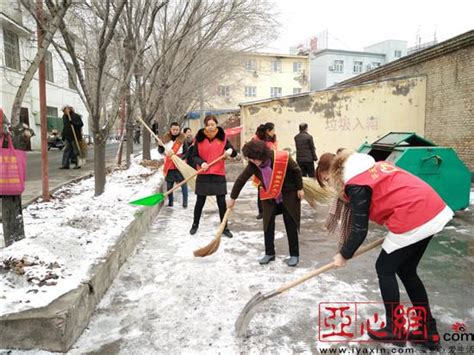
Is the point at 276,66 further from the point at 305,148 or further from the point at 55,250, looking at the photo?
the point at 55,250

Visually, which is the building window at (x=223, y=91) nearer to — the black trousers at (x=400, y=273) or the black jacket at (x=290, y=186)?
the black jacket at (x=290, y=186)

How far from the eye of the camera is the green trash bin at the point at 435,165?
5.18 m

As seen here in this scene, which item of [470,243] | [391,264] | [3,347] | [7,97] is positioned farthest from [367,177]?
[7,97]

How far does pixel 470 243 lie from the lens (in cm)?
448

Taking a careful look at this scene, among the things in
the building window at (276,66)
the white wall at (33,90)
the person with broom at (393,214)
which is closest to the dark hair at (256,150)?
the person with broom at (393,214)

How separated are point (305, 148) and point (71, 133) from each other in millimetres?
5455

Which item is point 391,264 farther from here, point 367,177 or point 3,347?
point 3,347

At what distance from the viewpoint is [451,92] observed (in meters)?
9.52

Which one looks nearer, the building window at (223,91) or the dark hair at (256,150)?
the dark hair at (256,150)

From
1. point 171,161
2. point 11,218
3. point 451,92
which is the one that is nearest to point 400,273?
point 11,218

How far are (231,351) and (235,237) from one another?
8.22 feet

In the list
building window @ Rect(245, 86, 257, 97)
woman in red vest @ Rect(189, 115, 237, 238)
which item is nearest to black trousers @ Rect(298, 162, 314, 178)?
woman in red vest @ Rect(189, 115, 237, 238)

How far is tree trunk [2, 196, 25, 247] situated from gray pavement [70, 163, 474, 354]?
1026 millimetres

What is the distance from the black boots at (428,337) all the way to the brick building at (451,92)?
805 cm
